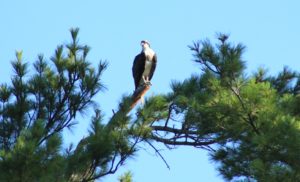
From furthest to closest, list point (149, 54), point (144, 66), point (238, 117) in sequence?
point (149, 54) → point (144, 66) → point (238, 117)

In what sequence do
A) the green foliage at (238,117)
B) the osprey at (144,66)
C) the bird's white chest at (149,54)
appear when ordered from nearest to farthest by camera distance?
the green foliage at (238,117), the osprey at (144,66), the bird's white chest at (149,54)

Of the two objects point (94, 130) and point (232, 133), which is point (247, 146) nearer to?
point (232, 133)

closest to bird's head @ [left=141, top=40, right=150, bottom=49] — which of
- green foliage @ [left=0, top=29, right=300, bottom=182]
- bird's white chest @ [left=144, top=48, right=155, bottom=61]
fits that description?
bird's white chest @ [left=144, top=48, right=155, bottom=61]

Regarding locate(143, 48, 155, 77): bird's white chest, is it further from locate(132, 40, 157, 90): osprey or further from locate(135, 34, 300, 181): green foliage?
locate(135, 34, 300, 181): green foliage

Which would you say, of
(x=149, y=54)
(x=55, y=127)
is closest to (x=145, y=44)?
(x=149, y=54)

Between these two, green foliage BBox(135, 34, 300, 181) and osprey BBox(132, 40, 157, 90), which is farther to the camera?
osprey BBox(132, 40, 157, 90)

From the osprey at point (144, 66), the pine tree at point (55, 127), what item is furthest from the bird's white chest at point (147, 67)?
Result: the pine tree at point (55, 127)

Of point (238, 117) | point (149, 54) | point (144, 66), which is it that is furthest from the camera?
point (149, 54)

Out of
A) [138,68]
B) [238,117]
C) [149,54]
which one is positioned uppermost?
[149,54]

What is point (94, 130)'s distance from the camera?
573cm

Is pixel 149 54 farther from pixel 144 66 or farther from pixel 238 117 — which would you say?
pixel 238 117

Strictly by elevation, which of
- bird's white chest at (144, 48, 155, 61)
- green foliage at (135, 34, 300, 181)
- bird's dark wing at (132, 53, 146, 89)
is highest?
bird's white chest at (144, 48, 155, 61)

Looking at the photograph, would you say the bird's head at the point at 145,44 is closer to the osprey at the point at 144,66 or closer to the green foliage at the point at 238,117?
the osprey at the point at 144,66

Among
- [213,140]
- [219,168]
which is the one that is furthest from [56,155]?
[213,140]
